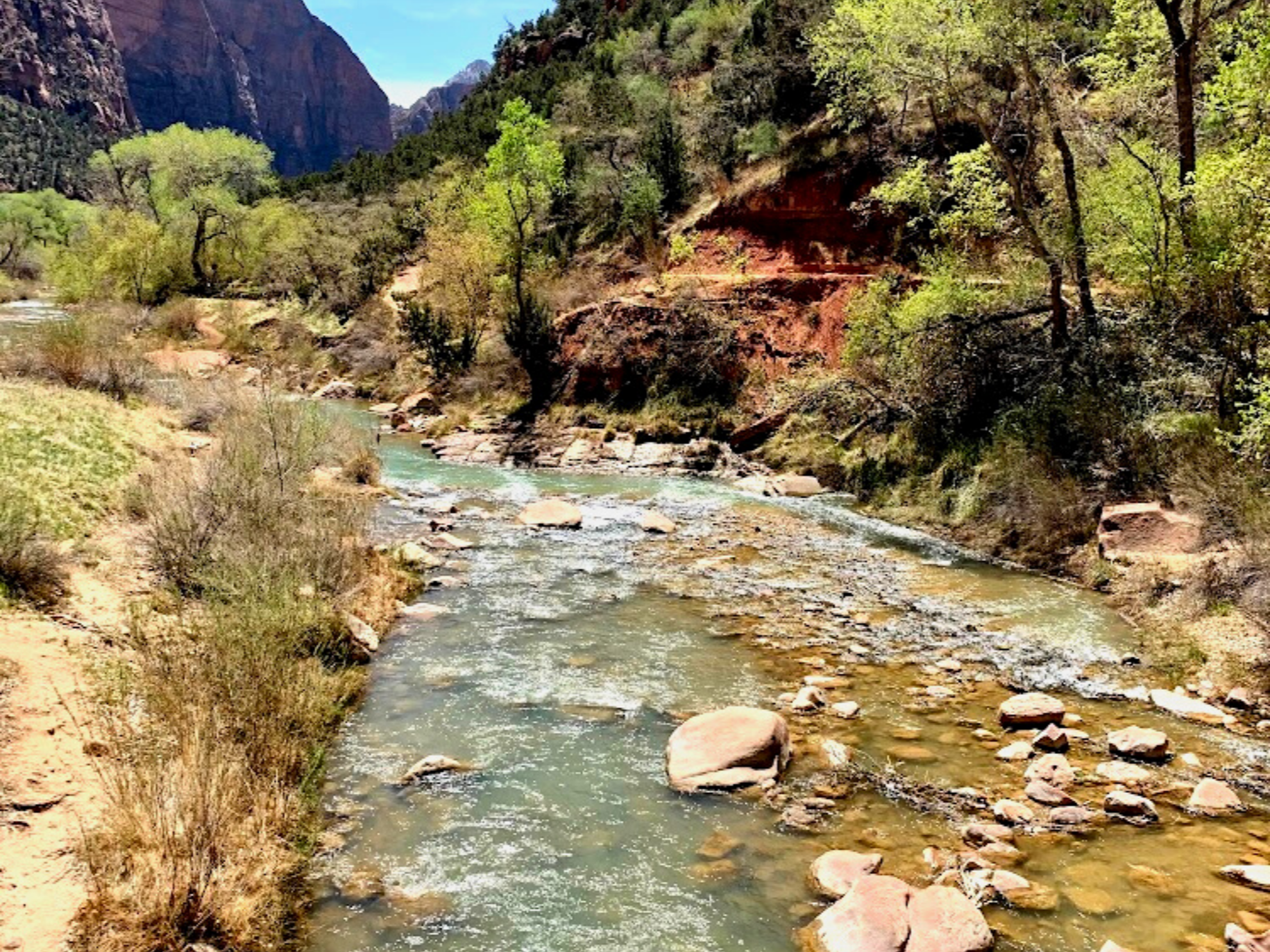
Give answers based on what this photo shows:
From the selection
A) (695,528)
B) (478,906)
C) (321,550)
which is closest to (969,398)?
(695,528)

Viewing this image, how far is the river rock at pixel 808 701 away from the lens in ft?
27.2

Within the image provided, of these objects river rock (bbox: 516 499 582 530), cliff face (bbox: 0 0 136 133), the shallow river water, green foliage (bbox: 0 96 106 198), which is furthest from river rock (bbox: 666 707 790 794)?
cliff face (bbox: 0 0 136 133)

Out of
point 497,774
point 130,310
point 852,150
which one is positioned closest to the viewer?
point 497,774

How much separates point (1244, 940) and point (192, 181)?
198 ft

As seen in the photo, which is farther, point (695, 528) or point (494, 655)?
point (695, 528)

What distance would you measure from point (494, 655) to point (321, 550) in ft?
8.20

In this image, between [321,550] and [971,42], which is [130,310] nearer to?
[321,550]

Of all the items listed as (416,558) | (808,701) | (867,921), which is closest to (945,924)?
(867,921)

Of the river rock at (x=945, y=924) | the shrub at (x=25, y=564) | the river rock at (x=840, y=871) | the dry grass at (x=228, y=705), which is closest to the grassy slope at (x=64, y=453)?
the shrub at (x=25, y=564)

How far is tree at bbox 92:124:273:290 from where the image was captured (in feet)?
156

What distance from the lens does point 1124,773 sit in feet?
22.5

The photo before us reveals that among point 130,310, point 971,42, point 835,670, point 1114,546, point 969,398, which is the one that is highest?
point 971,42

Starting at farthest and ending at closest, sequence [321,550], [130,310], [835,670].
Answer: [130,310]
[321,550]
[835,670]

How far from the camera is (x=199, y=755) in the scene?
5156mm
